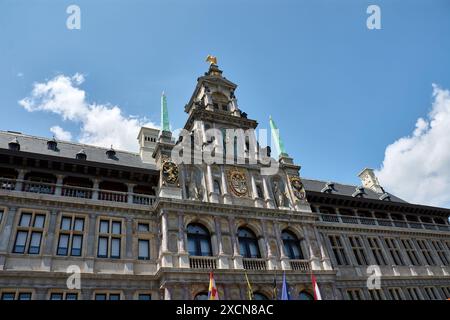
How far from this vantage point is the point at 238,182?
28188 mm

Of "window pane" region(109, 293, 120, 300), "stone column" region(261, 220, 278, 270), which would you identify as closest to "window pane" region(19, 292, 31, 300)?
"window pane" region(109, 293, 120, 300)

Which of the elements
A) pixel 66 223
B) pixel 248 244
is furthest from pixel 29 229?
pixel 248 244

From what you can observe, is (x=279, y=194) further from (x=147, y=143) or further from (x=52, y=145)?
(x=52, y=145)

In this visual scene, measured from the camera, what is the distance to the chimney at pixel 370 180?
4341cm

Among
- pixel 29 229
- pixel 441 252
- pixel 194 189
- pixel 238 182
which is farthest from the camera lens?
pixel 441 252

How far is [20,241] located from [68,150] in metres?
8.97

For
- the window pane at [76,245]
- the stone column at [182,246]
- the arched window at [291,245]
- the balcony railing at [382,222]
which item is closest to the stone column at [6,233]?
the window pane at [76,245]

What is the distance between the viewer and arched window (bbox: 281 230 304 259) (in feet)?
87.3

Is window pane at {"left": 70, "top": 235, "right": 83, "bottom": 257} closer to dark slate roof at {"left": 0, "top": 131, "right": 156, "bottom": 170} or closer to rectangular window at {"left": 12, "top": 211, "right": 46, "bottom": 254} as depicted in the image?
rectangular window at {"left": 12, "top": 211, "right": 46, "bottom": 254}

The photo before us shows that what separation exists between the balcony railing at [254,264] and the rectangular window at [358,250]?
1076cm

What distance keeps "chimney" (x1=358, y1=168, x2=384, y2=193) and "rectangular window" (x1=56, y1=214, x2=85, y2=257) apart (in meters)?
35.6

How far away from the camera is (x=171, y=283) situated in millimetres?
20625
